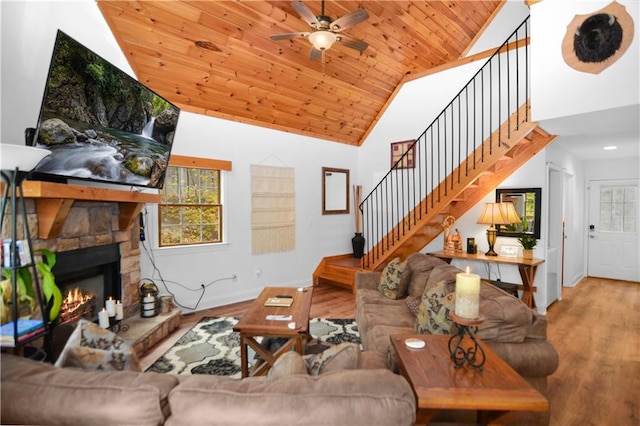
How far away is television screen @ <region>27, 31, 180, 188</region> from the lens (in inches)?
84.4

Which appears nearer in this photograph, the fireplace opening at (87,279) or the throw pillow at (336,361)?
the throw pillow at (336,361)

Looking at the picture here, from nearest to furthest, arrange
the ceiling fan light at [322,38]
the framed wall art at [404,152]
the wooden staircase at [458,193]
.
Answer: the ceiling fan light at [322,38]
the wooden staircase at [458,193]
the framed wall art at [404,152]

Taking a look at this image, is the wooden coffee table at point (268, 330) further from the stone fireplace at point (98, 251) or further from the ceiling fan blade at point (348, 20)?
the ceiling fan blade at point (348, 20)

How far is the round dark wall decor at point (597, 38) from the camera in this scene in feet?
8.78

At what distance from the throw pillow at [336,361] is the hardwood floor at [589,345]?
1.68m

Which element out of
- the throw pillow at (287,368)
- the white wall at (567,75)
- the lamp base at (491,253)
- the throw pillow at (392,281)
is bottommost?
the throw pillow at (392,281)

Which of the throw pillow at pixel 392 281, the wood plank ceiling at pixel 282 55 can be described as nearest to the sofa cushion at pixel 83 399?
the throw pillow at pixel 392 281

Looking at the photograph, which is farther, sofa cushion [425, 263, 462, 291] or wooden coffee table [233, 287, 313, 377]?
sofa cushion [425, 263, 462, 291]

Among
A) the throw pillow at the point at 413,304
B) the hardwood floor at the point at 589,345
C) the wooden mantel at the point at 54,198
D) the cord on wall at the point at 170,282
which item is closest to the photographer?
the wooden mantel at the point at 54,198

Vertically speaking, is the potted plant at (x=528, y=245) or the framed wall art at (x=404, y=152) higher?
the framed wall art at (x=404, y=152)

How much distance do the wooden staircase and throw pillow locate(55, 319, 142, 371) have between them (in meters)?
3.83

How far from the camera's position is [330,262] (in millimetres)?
5965

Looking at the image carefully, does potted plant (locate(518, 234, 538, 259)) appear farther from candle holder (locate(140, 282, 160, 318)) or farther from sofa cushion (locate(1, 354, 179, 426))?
candle holder (locate(140, 282, 160, 318))

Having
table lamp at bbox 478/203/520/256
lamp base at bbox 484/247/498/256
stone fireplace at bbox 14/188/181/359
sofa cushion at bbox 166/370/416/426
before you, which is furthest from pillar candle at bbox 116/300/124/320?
lamp base at bbox 484/247/498/256
